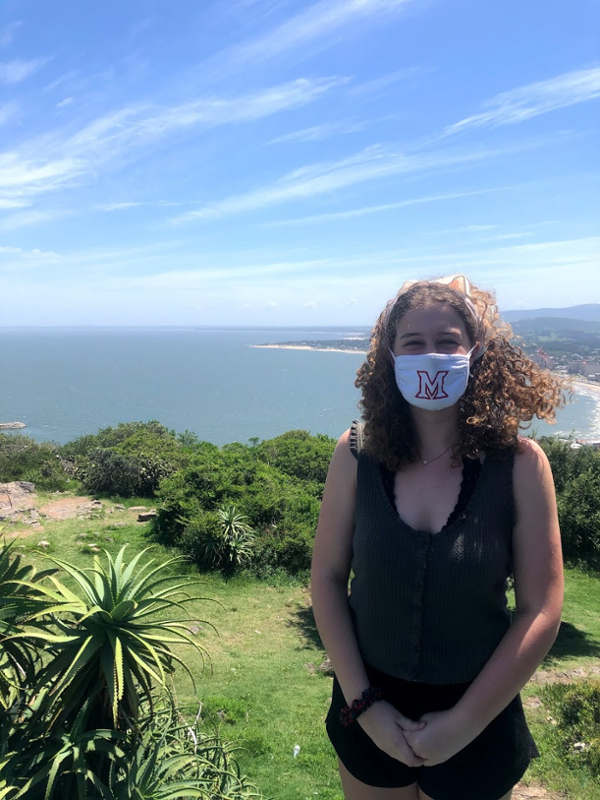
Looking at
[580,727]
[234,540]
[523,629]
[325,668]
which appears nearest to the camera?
[523,629]

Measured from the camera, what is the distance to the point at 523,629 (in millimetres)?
1574

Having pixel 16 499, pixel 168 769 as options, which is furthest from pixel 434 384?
pixel 16 499

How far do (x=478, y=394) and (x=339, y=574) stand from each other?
28.8 inches

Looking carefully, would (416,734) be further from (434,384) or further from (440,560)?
(434,384)

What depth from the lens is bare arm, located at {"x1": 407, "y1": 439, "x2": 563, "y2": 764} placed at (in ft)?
5.12

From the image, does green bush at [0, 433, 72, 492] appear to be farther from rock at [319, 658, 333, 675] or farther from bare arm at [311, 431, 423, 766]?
bare arm at [311, 431, 423, 766]

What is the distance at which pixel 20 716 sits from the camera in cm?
269

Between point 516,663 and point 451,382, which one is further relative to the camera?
point 451,382

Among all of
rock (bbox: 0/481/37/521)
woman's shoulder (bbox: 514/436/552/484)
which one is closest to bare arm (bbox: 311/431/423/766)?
woman's shoulder (bbox: 514/436/552/484)

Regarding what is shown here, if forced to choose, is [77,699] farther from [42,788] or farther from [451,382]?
[451,382]

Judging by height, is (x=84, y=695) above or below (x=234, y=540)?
above

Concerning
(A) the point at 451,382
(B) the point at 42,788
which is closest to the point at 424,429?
(A) the point at 451,382

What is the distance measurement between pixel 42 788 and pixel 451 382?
8.07 feet

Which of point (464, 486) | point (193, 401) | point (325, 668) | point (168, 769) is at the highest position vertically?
point (464, 486)
